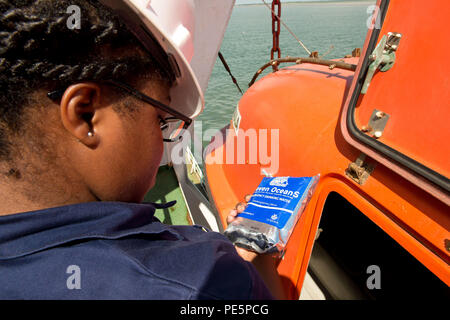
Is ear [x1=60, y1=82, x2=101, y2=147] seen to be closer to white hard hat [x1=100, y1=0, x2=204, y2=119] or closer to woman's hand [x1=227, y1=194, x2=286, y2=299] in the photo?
white hard hat [x1=100, y1=0, x2=204, y2=119]

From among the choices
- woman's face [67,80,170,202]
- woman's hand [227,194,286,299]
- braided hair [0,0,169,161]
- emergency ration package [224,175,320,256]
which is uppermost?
braided hair [0,0,169,161]

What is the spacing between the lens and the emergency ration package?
105 cm

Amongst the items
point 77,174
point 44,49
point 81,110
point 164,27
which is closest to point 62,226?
point 77,174

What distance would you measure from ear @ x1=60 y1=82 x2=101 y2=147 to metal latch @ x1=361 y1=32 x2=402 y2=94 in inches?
35.3

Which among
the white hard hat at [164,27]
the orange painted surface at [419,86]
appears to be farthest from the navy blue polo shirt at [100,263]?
the orange painted surface at [419,86]

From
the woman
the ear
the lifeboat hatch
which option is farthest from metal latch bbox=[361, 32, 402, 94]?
the ear

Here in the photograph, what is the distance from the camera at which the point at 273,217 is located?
1.10 m

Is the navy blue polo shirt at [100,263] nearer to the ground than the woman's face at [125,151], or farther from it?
nearer to the ground

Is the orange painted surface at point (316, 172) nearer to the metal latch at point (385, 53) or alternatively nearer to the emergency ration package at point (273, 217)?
the emergency ration package at point (273, 217)

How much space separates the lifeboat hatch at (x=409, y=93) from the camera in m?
0.73

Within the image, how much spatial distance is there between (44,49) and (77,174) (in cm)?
26

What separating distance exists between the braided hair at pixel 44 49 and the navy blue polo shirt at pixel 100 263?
17 centimetres

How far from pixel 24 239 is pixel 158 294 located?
281 millimetres

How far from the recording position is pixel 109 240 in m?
0.55
